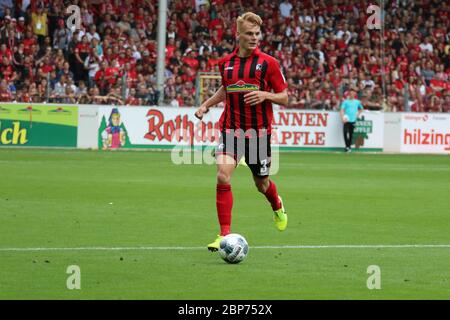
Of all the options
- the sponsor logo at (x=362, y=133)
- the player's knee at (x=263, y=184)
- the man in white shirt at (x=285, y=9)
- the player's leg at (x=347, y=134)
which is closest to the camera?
the player's knee at (x=263, y=184)

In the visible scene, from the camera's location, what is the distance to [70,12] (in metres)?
34.2

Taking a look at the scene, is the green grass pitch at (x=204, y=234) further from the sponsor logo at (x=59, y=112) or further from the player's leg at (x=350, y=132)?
the player's leg at (x=350, y=132)

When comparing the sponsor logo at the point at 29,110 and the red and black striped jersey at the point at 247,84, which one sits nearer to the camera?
the red and black striped jersey at the point at 247,84

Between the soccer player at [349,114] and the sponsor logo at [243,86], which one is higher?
the sponsor logo at [243,86]

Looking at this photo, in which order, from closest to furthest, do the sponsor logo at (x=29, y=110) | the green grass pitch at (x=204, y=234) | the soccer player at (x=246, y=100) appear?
the green grass pitch at (x=204, y=234) < the soccer player at (x=246, y=100) < the sponsor logo at (x=29, y=110)

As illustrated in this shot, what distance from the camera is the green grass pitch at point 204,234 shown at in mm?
8484

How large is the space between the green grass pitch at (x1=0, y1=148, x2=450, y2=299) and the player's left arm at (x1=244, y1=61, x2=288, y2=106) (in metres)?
1.55

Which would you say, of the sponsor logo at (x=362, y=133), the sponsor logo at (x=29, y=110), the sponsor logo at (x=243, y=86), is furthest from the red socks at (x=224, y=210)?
the sponsor logo at (x=362, y=133)

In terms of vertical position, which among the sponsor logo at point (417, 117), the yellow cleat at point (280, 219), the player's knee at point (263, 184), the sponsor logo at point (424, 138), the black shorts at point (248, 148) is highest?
the black shorts at point (248, 148)

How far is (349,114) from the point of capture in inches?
1321

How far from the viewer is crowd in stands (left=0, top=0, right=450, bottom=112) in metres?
32.3
